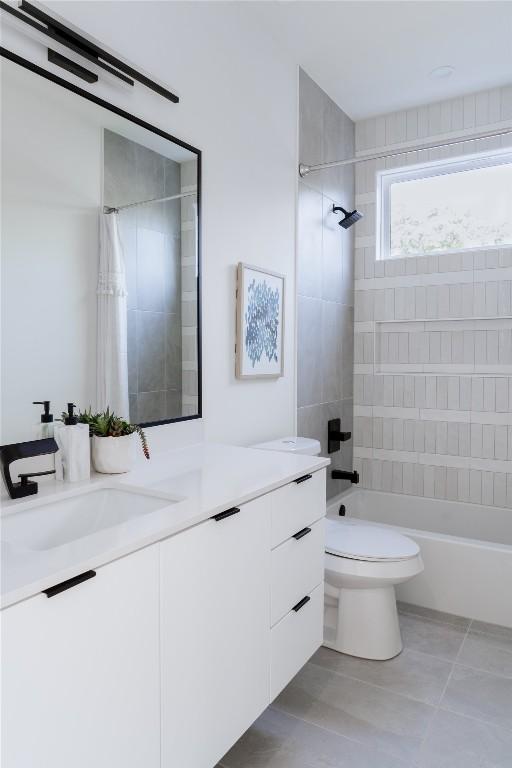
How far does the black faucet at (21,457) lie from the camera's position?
3.97 ft

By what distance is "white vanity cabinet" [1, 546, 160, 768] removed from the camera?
0.78 m

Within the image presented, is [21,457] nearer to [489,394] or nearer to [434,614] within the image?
[434,614]

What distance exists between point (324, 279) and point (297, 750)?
2.21 m

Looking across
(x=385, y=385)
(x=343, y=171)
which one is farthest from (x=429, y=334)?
(x=343, y=171)

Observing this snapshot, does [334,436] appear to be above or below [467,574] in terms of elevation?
above

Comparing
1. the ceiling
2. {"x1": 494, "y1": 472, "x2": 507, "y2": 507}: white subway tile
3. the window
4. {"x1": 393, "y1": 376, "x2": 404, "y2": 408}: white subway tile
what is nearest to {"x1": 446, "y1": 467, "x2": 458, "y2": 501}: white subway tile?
{"x1": 494, "y1": 472, "x2": 507, "y2": 507}: white subway tile

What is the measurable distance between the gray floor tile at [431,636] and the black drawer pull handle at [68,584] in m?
1.78

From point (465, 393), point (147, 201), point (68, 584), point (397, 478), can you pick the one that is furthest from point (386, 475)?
point (68, 584)

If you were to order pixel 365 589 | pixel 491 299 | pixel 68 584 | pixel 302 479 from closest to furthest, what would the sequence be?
pixel 68 584 < pixel 302 479 < pixel 365 589 < pixel 491 299

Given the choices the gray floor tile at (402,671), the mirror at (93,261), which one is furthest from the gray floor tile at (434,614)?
the mirror at (93,261)

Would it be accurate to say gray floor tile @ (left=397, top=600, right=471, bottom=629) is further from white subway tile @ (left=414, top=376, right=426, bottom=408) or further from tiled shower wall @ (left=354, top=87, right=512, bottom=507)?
white subway tile @ (left=414, top=376, right=426, bottom=408)

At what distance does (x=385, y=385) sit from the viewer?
3283 mm

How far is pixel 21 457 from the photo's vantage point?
1.24m

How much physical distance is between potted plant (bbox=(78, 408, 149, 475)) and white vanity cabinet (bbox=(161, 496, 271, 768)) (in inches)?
15.3
